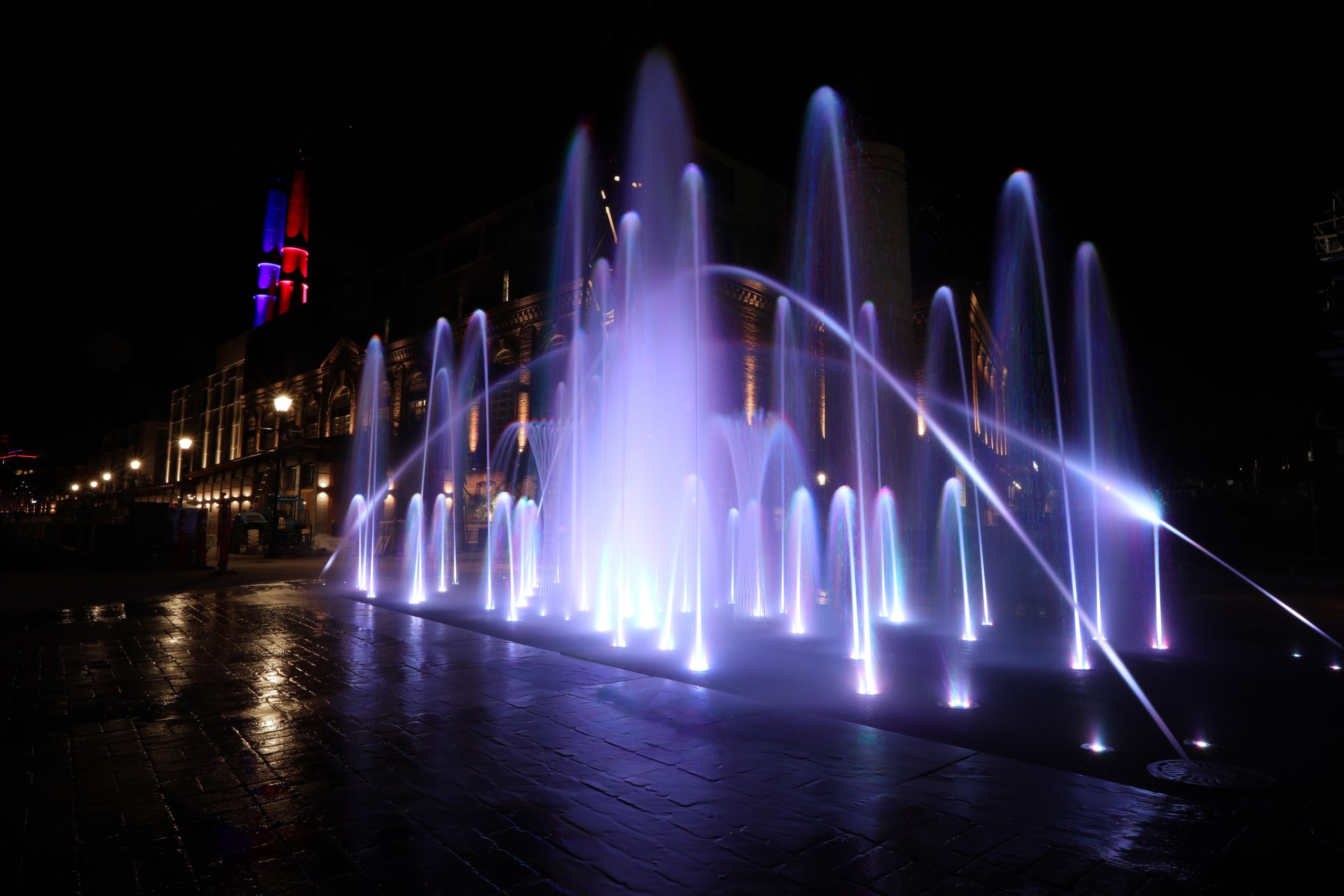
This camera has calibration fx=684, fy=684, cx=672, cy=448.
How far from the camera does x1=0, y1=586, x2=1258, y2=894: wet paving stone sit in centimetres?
285

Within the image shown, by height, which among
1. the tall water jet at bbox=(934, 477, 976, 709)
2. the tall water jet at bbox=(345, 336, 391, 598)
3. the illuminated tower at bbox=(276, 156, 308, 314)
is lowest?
the tall water jet at bbox=(934, 477, 976, 709)

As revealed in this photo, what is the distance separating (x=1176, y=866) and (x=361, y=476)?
45.2m

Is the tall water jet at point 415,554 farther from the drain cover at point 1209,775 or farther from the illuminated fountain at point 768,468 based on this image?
the drain cover at point 1209,775

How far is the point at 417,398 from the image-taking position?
42375mm

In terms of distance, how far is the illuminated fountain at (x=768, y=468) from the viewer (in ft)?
37.9

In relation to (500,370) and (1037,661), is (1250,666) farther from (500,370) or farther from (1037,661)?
(500,370)

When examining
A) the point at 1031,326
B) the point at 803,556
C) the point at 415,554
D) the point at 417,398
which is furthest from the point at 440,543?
the point at 1031,326

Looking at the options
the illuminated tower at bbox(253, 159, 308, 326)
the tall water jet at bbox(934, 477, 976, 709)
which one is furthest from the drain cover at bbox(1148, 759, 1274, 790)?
the illuminated tower at bbox(253, 159, 308, 326)

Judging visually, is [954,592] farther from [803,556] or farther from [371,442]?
[371,442]

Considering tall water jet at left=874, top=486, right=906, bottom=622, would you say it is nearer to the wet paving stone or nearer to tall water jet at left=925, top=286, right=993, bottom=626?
the wet paving stone

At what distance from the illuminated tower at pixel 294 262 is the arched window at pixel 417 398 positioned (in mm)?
40485

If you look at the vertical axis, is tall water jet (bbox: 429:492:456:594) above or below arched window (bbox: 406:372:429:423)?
below

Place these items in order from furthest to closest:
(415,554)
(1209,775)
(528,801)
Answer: (415,554), (1209,775), (528,801)

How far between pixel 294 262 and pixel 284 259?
1.42 m
